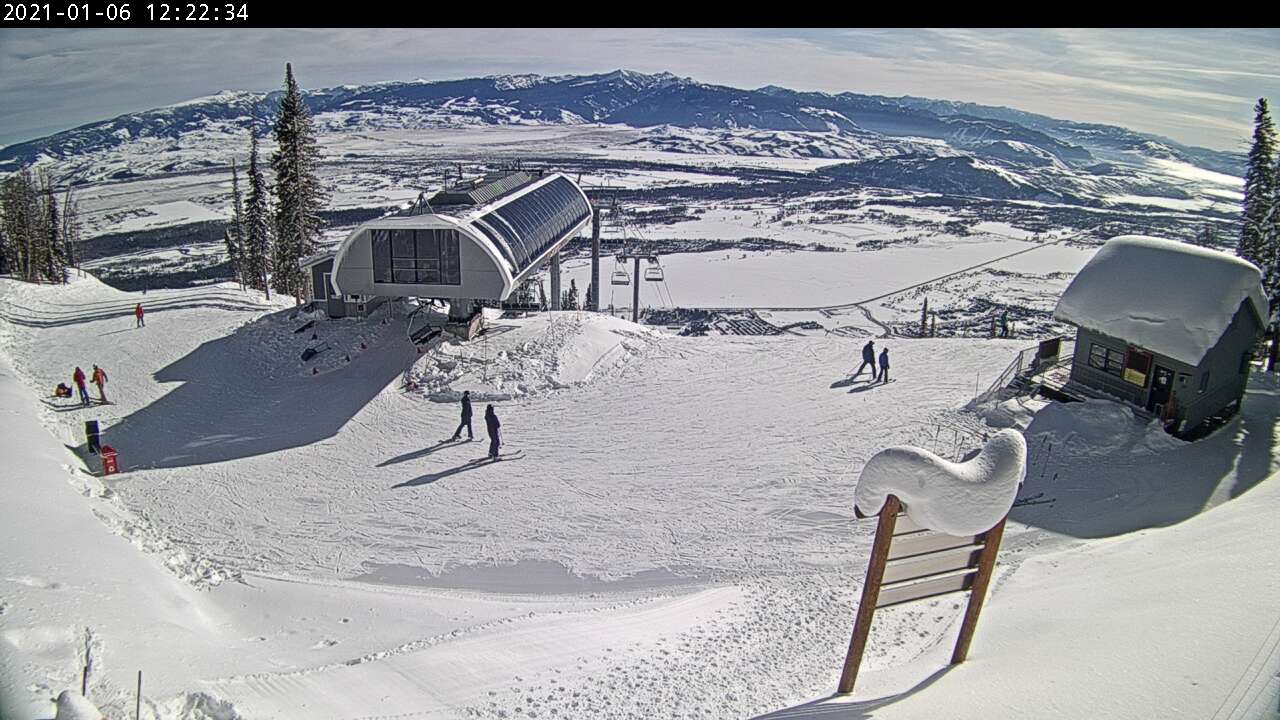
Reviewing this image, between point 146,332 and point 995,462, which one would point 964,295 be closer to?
point 146,332

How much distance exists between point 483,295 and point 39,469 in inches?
481

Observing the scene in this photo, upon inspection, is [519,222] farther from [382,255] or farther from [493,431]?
[493,431]

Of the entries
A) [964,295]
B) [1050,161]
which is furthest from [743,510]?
[1050,161]

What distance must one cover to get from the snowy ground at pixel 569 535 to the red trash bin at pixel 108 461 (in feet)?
0.78

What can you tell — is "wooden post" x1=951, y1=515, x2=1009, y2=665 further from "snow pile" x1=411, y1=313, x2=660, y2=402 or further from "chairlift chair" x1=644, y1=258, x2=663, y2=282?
"chairlift chair" x1=644, y1=258, x2=663, y2=282

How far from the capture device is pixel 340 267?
2436 cm

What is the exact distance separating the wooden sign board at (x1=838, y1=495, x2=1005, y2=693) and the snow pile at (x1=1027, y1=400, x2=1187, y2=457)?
1087 cm

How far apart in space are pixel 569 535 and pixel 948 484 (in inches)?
326

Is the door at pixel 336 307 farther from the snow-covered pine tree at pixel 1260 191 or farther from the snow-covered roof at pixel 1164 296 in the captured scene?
the snow-covered pine tree at pixel 1260 191

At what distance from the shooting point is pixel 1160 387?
18594mm

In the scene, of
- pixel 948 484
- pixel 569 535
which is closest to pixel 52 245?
pixel 569 535

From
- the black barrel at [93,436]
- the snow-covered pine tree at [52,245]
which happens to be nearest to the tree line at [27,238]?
the snow-covered pine tree at [52,245]

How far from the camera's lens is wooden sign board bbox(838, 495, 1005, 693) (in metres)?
7.18

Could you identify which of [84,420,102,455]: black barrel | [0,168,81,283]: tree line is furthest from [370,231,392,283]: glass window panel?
Result: [0,168,81,283]: tree line
